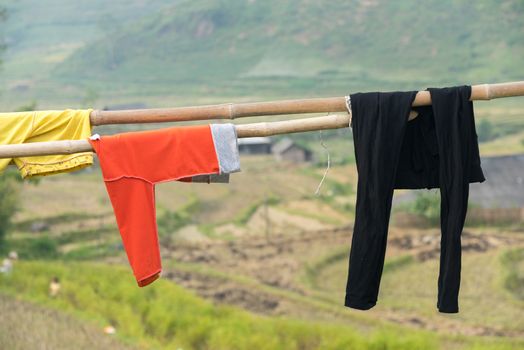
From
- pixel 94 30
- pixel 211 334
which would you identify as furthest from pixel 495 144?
pixel 94 30

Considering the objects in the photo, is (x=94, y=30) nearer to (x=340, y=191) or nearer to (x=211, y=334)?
(x=340, y=191)

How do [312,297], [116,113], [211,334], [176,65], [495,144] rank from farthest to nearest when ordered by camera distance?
[176,65]
[495,144]
[312,297]
[211,334]
[116,113]

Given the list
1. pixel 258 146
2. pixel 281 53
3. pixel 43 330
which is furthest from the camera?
pixel 281 53

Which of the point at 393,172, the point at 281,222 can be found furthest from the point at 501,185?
the point at 393,172

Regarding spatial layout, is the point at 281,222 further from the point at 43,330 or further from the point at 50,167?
the point at 50,167

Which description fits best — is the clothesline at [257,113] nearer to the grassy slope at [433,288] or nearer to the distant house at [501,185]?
the grassy slope at [433,288]

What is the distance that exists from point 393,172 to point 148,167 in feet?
3.57

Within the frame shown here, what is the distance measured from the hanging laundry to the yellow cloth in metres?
0.29

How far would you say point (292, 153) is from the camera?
36688mm

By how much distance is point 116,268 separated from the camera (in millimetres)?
20062

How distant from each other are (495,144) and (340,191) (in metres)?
10.1

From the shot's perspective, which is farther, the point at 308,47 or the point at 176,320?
the point at 308,47

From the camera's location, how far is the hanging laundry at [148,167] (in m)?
4.79

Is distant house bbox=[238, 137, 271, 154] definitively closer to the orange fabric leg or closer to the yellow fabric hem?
the yellow fabric hem
